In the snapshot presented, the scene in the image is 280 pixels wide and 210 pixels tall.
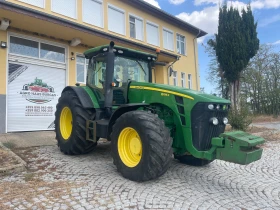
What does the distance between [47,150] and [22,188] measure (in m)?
2.61

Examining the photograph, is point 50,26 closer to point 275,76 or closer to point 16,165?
point 16,165

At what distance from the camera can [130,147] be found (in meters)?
4.11

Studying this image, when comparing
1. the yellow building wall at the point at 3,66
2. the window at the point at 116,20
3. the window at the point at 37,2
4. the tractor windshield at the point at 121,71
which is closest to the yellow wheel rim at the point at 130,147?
the tractor windshield at the point at 121,71

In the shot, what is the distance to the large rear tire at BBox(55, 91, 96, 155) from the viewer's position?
5.18 metres

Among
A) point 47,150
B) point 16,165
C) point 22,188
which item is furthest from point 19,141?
point 22,188

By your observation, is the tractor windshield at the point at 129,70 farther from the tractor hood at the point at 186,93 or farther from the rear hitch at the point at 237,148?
the rear hitch at the point at 237,148

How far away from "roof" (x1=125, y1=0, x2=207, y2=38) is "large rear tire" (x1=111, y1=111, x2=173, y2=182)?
11.2m

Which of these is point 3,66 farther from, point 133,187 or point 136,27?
point 136,27

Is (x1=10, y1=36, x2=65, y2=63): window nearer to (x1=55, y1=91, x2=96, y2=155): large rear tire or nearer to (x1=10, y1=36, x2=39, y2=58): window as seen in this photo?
(x1=10, y1=36, x2=39, y2=58): window

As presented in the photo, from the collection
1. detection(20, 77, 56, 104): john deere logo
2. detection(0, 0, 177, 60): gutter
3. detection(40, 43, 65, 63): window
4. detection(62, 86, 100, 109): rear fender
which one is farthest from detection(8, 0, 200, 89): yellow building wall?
detection(62, 86, 100, 109): rear fender

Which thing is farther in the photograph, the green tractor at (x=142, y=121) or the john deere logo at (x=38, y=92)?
the john deere logo at (x=38, y=92)

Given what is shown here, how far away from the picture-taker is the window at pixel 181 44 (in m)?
17.3

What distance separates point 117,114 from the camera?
14.7 feet

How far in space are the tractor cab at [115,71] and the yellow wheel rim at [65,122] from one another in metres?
0.94
